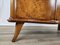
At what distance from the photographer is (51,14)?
1.12m

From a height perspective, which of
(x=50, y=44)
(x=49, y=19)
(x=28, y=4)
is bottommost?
(x=50, y=44)

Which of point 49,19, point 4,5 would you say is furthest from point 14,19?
point 4,5

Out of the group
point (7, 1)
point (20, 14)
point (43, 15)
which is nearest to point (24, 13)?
point (20, 14)

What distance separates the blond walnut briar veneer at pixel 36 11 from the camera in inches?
43.8

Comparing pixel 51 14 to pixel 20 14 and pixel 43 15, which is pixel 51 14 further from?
pixel 20 14

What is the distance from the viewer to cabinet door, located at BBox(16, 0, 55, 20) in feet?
3.66

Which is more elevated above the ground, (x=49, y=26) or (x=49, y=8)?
(x=49, y=8)

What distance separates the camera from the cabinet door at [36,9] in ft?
3.66

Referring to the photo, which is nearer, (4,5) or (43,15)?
(43,15)

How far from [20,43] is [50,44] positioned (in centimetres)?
26

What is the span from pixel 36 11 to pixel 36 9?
2cm

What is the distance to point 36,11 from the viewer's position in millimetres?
1127

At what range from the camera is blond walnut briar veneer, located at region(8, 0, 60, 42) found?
3.65 ft

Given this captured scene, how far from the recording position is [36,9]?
112 centimetres
